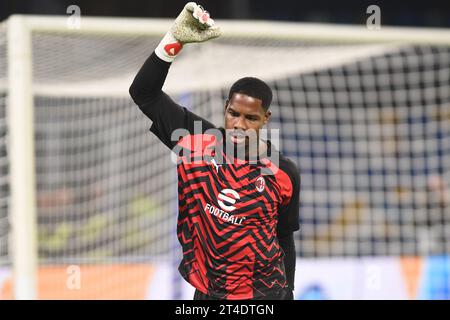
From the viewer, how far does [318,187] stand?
750cm

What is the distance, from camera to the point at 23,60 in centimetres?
401

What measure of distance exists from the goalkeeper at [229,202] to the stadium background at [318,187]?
2.46m

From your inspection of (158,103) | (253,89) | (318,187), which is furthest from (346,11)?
(158,103)

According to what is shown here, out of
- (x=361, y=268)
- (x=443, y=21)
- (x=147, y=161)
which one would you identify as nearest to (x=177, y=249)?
(x=147, y=161)

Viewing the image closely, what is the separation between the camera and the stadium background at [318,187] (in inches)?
239

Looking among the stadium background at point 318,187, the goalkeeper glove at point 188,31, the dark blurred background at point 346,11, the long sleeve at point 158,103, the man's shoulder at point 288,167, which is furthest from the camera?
the dark blurred background at point 346,11

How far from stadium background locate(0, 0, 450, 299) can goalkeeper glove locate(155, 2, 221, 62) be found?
2.61 metres

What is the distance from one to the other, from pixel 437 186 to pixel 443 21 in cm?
354

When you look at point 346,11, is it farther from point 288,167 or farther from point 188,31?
point 188,31

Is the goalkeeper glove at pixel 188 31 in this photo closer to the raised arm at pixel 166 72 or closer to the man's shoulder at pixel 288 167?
the raised arm at pixel 166 72

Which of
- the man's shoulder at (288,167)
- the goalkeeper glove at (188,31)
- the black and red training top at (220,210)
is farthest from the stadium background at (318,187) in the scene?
the goalkeeper glove at (188,31)

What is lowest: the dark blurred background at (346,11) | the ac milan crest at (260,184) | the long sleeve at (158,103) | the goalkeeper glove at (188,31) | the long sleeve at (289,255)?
the long sleeve at (289,255)

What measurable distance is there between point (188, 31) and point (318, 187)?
15.9 feet

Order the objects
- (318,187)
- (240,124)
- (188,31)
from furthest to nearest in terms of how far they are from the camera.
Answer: (318,187), (240,124), (188,31)
